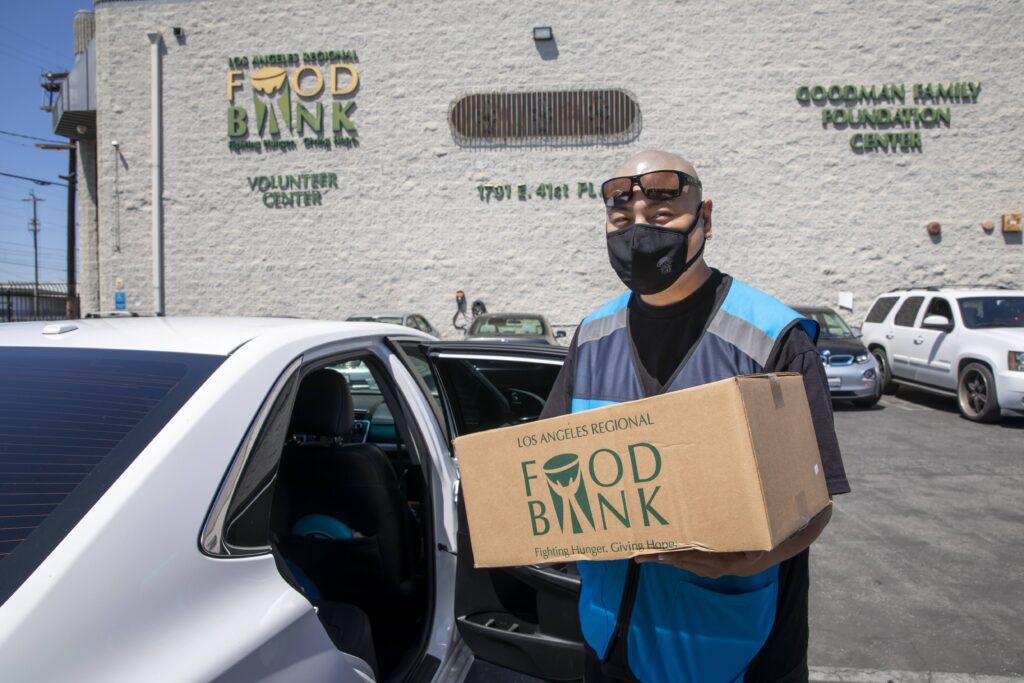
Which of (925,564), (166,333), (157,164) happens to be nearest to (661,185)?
(166,333)

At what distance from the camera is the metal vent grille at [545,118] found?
54.7ft

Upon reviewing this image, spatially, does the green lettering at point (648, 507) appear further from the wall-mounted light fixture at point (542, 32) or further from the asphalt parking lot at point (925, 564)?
the wall-mounted light fixture at point (542, 32)

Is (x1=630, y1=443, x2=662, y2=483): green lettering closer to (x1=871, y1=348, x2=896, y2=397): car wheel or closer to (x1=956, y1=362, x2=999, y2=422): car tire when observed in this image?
(x1=956, y1=362, x2=999, y2=422): car tire

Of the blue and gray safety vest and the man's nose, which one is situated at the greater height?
the man's nose

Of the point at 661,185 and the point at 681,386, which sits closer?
the point at 681,386

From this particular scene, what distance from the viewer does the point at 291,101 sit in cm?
1750

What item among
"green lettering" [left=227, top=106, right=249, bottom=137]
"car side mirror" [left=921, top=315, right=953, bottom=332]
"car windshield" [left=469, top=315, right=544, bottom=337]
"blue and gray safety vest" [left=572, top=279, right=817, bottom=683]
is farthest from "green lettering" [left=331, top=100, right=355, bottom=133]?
"blue and gray safety vest" [left=572, top=279, right=817, bottom=683]

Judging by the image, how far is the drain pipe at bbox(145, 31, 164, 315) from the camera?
57.9ft

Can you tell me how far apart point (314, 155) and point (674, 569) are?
56.5ft

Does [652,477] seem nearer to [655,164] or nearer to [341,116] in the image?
[655,164]

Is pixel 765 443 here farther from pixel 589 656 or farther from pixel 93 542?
pixel 93 542

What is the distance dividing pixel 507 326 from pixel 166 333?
10.2m

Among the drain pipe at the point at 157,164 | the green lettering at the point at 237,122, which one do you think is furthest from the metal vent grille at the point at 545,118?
the drain pipe at the point at 157,164

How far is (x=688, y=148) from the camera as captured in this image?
54.3ft
